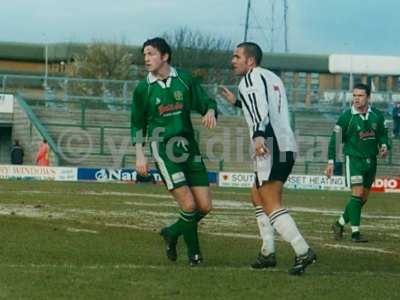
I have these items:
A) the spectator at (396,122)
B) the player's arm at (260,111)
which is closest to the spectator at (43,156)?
the spectator at (396,122)

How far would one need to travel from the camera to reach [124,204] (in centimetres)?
2295

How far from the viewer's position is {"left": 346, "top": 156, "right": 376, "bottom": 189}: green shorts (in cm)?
1633

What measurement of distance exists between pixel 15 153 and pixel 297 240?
112 ft

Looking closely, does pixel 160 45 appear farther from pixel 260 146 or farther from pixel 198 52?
pixel 198 52

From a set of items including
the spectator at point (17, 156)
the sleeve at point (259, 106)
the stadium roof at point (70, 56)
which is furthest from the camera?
the stadium roof at point (70, 56)

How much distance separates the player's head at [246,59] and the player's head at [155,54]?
782 millimetres

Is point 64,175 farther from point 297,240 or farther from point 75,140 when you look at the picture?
point 297,240

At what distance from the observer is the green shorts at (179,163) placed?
36.9 ft

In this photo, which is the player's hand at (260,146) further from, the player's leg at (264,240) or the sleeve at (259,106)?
the player's leg at (264,240)

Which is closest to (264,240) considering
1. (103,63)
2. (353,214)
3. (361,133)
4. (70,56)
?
(353,214)

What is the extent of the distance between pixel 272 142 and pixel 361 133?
6.00 metres

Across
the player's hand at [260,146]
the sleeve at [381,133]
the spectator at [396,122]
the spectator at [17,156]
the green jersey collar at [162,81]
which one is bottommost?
the spectator at [17,156]

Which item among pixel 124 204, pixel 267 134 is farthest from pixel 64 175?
pixel 267 134

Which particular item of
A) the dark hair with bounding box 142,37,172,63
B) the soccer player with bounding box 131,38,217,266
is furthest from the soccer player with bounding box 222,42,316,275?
the dark hair with bounding box 142,37,172,63
